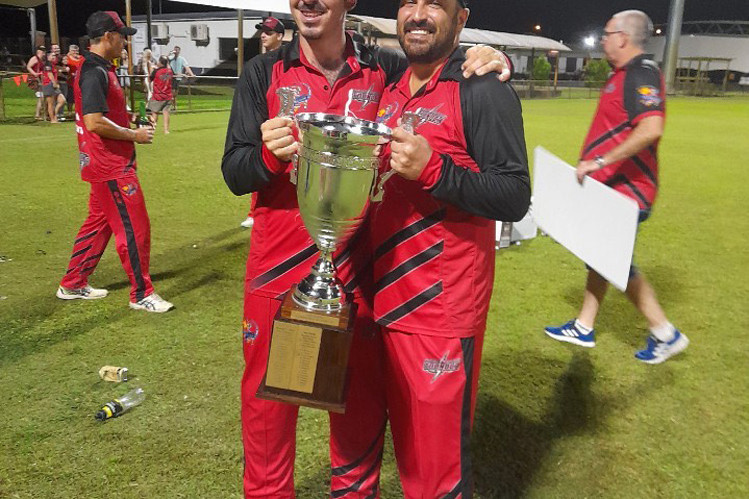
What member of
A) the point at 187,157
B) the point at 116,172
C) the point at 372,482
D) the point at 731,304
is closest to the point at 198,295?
the point at 116,172

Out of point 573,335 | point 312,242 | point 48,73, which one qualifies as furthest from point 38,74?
point 312,242

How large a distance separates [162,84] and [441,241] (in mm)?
14694

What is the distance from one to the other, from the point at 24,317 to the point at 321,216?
12.2 feet

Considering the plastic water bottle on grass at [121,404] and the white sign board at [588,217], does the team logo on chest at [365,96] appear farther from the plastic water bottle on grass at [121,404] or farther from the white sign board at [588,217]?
the plastic water bottle on grass at [121,404]

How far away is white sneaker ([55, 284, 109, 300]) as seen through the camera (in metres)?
4.97

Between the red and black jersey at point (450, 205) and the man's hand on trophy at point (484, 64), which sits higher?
the man's hand on trophy at point (484, 64)

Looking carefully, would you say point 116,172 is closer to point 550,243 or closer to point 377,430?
point 377,430

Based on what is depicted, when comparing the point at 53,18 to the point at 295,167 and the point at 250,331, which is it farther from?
the point at 295,167

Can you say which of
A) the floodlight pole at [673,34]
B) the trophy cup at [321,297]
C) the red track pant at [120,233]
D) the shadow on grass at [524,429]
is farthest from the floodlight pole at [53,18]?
the floodlight pole at [673,34]

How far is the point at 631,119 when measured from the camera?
4.09 m

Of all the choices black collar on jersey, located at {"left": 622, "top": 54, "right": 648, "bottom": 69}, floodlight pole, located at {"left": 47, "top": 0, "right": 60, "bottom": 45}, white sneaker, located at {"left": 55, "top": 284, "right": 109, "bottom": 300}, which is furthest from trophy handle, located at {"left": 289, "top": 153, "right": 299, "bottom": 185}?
floodlight pole, located at {"left": 47, "top": 0, "right": 60, "bottom": 45}

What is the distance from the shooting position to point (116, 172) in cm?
460

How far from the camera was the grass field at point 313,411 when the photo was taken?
9.81 feet

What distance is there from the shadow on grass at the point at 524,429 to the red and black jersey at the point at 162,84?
13.0 metres
